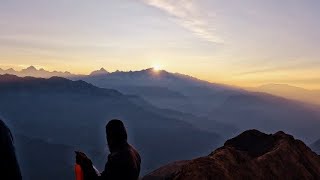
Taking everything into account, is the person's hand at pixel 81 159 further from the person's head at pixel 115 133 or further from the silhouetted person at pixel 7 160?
the silhouetted person at pixel 7 160

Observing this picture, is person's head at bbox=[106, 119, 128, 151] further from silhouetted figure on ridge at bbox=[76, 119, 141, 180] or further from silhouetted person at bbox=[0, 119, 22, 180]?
silhouetted person at bbox=[0, 119, 22, 180]

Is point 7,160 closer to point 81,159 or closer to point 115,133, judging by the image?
point 81,159

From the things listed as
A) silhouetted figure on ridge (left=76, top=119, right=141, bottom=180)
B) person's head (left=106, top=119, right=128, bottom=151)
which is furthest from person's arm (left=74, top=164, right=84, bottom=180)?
person's head (left=106, top=119, right=128, bottom=151)

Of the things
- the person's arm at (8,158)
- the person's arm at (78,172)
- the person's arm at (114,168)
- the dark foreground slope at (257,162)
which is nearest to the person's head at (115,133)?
the person's arm at (114,168)

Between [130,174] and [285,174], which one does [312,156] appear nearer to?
[285,174]

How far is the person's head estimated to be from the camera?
9070mm

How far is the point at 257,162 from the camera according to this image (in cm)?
1931

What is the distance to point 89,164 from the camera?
8.91m

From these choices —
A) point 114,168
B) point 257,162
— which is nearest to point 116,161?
point 114,168

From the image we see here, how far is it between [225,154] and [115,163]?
10523mm

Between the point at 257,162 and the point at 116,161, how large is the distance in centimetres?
1171

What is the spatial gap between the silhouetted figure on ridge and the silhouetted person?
2195 millimetres

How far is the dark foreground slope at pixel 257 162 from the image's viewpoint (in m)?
17.1

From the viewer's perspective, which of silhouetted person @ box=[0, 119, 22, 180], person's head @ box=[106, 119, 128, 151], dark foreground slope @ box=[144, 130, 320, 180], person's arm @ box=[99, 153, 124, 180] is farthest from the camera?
dark foreground slope @ box=[144, 130, 320, 180]
